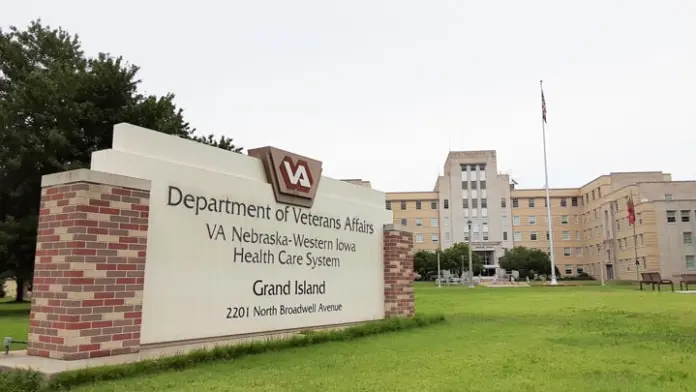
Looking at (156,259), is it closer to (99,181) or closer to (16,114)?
(99,181)

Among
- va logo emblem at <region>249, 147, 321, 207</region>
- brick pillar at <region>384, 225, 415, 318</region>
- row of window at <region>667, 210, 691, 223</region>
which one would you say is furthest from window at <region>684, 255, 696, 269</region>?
va logo emblem at <region>249, 147, 321, 207</region>

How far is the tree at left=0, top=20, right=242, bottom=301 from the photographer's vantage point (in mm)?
A: 20062

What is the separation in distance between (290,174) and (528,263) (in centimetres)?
7258

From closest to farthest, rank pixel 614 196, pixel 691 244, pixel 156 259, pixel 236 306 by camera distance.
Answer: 1. pixel 156 259
2. pixel 236 306
3. pixel 691 244
4. pixel 614 196

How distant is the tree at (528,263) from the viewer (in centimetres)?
7612

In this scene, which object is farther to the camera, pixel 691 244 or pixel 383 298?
pixel 691 244

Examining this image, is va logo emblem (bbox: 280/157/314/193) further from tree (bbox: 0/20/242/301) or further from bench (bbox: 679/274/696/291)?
bench (bbox: 679/274/696/291)

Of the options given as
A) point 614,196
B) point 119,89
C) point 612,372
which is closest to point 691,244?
point 614,196

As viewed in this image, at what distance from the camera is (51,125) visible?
21031mm

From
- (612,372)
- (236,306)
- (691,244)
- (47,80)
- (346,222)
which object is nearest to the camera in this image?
(612,372)

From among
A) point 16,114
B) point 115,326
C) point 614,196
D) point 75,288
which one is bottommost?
point 115,326

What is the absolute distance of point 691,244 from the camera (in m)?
66.0

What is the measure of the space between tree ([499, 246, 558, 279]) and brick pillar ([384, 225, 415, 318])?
68688 millimetres

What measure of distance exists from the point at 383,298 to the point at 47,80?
16466mm
